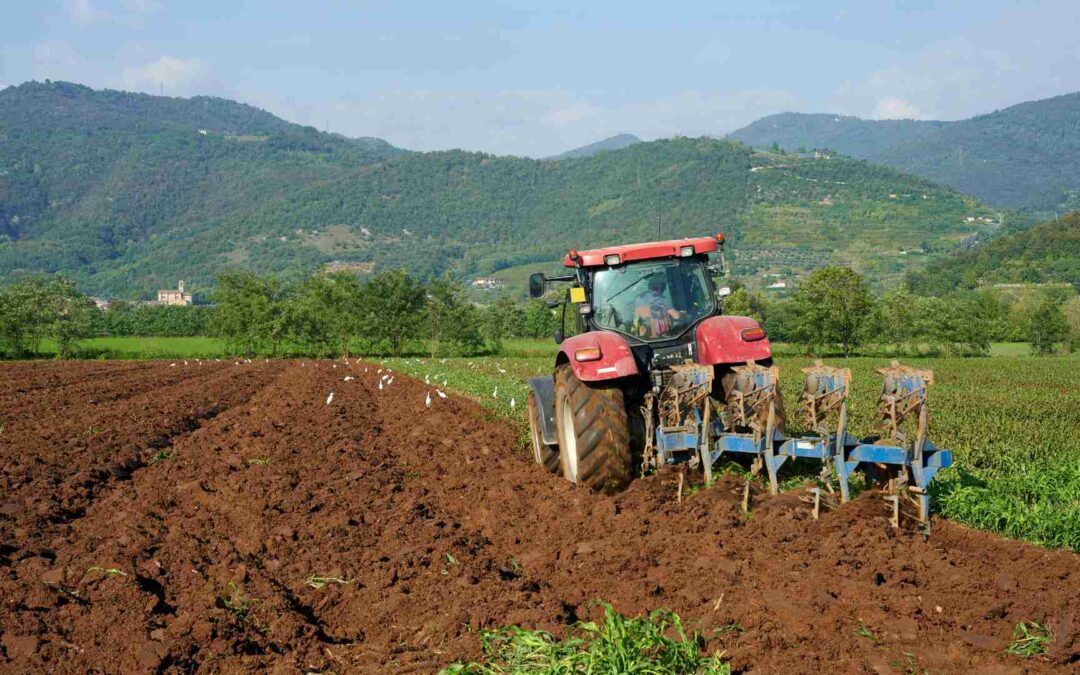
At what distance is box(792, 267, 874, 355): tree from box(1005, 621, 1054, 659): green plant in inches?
1806

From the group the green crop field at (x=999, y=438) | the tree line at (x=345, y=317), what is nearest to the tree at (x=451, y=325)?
the tree line at (x=345, y=317)

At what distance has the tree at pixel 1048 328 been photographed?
49.5m

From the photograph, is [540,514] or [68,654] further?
[540,514]

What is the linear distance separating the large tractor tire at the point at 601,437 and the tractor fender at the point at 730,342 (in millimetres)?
940

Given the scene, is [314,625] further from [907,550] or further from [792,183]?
[792,183]

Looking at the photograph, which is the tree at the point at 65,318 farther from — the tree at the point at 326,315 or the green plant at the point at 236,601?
the green plant at the point at 236,601

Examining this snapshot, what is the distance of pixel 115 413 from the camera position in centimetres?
1478

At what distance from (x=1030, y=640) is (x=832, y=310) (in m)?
46.1

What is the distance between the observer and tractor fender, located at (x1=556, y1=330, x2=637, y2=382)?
7824 millimetres

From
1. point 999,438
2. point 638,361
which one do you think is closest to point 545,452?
point 638,361

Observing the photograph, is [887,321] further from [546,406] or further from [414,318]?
[546,406]

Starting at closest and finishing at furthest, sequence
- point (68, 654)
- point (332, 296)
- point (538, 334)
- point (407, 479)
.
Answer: point (68, 654) < point (407, 479) < point (332, 296) < point (538, 334)

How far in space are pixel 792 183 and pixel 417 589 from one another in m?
167

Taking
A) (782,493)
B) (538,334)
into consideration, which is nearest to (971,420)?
(782,493)
